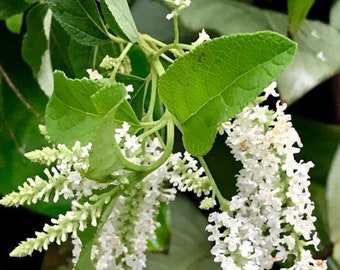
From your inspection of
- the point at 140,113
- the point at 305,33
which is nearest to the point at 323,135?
the point at 305,33

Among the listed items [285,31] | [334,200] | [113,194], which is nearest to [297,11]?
[285,31]

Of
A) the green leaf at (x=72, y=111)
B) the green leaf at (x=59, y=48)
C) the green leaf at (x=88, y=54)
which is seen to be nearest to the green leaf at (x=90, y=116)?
the green leaf at (x=72, y=111)

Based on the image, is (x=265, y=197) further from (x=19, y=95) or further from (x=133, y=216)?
(x=19, y=95)

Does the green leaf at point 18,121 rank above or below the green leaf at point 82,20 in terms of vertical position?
below

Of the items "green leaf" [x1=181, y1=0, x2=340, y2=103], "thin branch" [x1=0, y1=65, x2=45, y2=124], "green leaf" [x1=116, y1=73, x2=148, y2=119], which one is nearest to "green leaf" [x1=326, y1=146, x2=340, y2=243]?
"green leaf" [x1=181, y1=0, x2=340, y2=103]

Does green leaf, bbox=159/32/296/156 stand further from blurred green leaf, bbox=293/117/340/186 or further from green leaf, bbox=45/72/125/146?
blurred green leaf, bbox=293/117/340/186

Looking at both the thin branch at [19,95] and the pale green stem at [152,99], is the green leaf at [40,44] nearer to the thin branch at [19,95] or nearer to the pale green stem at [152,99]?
the thin branch at [19,95]

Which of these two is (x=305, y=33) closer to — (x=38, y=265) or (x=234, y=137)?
(x=234, y=137)
